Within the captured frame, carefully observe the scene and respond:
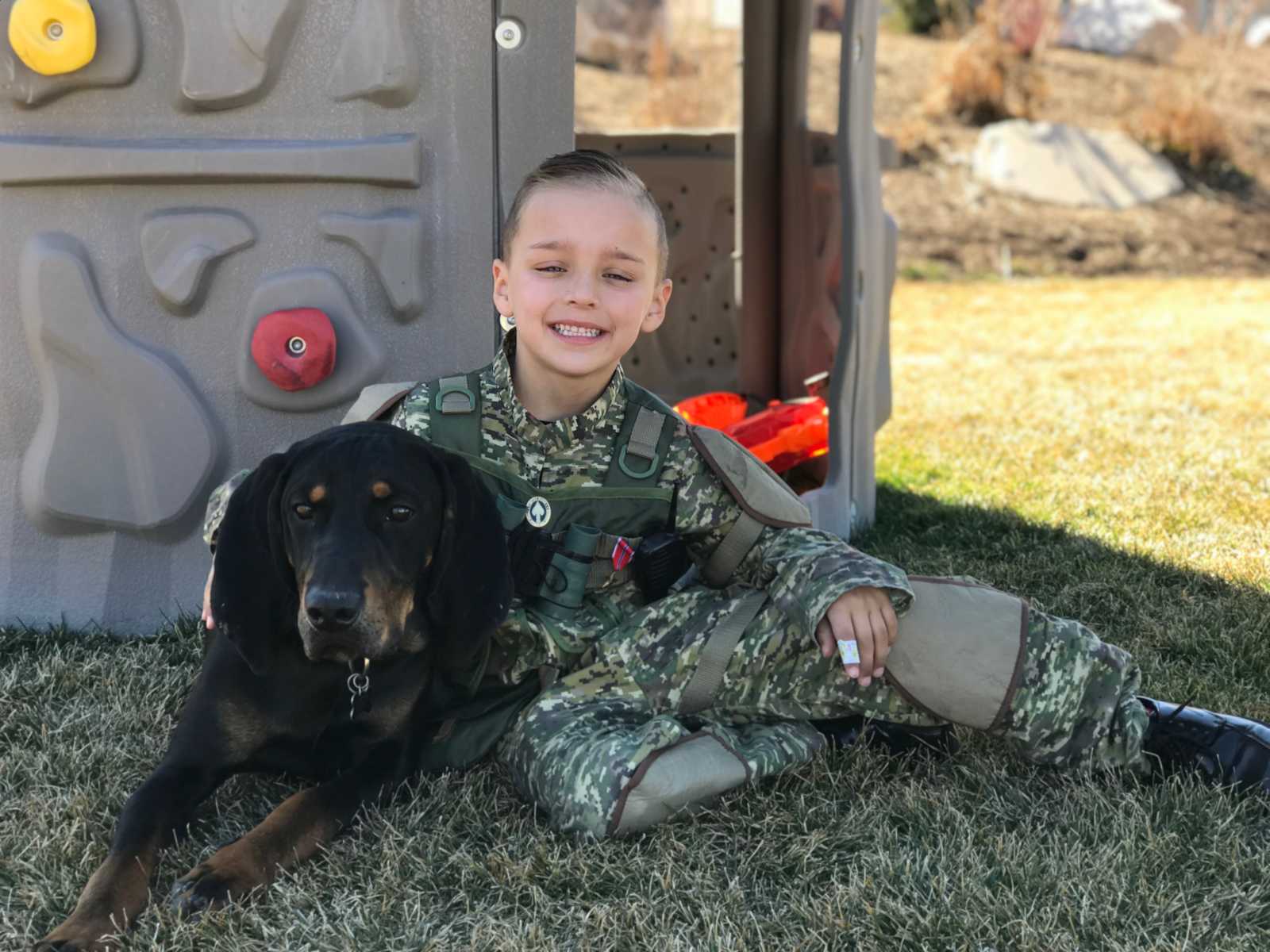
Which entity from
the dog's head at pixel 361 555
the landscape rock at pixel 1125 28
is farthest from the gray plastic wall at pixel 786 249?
the landscape rock at pixel 1125 28

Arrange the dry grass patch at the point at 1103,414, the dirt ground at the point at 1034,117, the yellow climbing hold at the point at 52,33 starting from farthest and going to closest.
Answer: the dirt ground at the point at 1034,117
the dry grass patch at the point at 1103,414
the yellow climbing hold at the point at 52,33

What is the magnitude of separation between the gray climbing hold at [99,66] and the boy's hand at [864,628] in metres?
2.09

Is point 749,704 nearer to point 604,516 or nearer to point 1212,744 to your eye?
point 604,516

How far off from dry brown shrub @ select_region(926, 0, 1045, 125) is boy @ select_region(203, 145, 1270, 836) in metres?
12.7

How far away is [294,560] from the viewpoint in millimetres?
2312

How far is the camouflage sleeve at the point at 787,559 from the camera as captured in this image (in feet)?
8.12

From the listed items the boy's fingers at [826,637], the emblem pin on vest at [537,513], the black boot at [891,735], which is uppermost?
the emblem pin on vest at [537,513]

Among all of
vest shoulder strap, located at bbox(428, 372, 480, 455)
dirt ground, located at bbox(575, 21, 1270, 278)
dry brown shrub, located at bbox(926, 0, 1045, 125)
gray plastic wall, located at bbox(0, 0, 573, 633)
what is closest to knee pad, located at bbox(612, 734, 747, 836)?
vest shoulder strap, located at bbox(428, 372, 480, 455)

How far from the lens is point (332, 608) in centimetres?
214

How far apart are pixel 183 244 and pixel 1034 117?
42.6 feet

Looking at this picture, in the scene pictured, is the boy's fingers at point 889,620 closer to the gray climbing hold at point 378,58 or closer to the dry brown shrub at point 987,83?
the gray climbing hold at point 378,58

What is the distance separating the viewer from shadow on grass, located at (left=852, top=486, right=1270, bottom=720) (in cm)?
318

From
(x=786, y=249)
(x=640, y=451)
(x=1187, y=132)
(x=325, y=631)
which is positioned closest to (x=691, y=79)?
(x=1187, y=132)

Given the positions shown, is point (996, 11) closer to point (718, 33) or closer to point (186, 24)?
point (718, 33)
